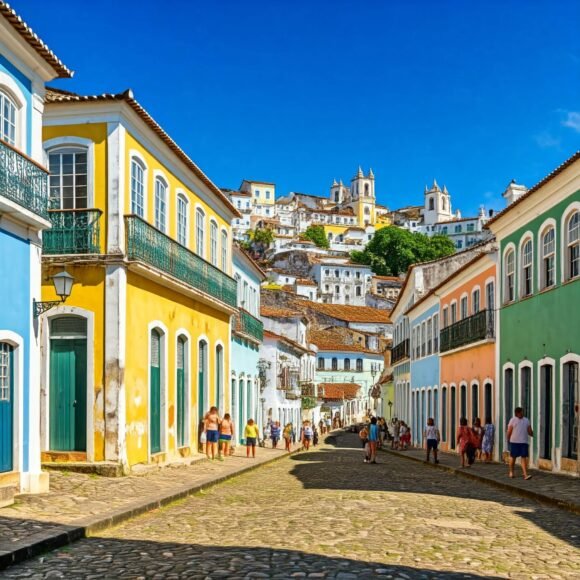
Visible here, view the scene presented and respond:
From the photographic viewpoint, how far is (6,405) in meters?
11.6

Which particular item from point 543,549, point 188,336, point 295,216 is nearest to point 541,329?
point 188,336

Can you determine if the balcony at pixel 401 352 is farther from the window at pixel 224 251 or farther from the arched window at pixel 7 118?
the arched window at pixel 7 118

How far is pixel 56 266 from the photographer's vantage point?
53.7ft

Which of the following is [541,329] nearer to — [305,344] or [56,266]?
[56,266]

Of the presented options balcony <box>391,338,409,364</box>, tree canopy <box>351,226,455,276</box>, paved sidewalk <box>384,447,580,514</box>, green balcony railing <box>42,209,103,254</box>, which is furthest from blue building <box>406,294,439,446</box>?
tree canopy <box>351,226,455,276</box>

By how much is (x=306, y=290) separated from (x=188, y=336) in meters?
94.1

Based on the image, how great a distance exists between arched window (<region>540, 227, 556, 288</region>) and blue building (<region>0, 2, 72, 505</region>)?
11.1 meters

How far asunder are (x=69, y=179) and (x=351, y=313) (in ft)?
249

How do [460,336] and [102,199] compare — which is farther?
[460,336]

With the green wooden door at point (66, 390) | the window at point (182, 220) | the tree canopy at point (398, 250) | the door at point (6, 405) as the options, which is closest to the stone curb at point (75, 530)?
the door at point (6, 405)

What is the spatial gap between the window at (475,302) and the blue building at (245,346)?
7203 millimetres

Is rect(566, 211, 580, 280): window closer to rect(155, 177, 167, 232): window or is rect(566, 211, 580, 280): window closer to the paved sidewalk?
the paved sidewalk

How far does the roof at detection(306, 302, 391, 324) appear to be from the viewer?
8697 centimetres

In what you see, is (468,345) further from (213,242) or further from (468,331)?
(213,242)
